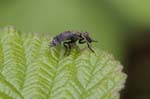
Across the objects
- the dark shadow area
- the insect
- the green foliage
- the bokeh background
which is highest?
the insect

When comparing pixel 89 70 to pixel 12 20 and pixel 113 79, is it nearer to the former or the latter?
pixel 113 79

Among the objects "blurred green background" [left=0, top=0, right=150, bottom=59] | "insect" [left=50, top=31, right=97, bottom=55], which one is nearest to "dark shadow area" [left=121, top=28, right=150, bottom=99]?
"blurred green background" [left=0, top=0, right=150, bottom=59]

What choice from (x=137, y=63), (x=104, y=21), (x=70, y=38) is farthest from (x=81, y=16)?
(x=70, y=38)

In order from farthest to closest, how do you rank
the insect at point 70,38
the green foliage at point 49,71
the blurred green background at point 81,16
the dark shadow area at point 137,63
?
the dark shadow area at point 137,63
the blurred green background at point 81,16
the insect at point 70,38
the green foliage at point 49,71

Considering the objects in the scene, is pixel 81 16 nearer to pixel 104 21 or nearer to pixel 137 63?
pixel 104 21

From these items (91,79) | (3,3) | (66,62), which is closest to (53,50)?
(66,62)

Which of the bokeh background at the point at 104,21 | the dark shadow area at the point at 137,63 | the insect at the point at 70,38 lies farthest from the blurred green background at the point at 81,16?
the insect at the point at 70,38

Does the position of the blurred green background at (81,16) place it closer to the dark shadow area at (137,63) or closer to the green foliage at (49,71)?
the dark shadow area at (137,63)

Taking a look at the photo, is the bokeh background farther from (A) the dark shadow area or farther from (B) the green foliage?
(B) the green foliage
